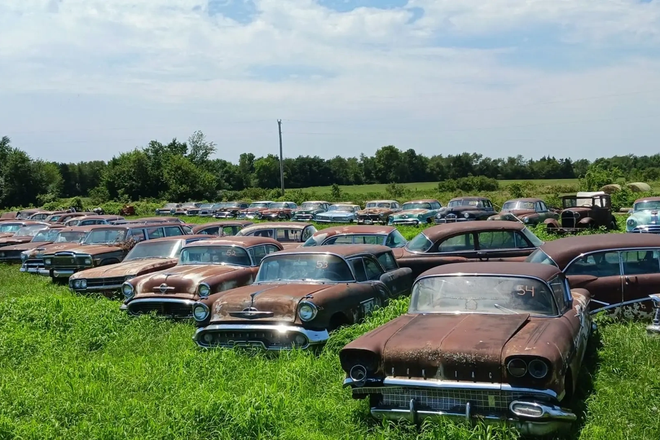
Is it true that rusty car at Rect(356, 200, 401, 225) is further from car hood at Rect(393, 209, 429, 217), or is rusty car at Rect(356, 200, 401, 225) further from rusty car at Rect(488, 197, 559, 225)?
rusty car at Rect(488, 197, 559, 225)

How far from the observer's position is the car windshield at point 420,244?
12375 millimetres

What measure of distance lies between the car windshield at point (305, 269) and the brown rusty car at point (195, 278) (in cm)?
90

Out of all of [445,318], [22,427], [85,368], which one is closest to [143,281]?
[85,368]

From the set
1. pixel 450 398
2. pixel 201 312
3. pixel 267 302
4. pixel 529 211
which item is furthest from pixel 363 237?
pixel 529 211

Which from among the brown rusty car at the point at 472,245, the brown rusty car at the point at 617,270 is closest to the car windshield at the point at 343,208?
the brown rusty car at the point at 472,245

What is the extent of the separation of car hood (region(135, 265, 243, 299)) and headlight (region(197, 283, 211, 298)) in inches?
3.5

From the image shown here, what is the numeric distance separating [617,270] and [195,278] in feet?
20.8

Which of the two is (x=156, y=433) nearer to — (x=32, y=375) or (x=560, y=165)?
(x=32, y=375)

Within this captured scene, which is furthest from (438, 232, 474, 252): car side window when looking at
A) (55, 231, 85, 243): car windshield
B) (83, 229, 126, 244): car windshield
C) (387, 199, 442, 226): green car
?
(387, 199, 442, 226): green car

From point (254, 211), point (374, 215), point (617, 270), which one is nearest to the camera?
point (617, 270)

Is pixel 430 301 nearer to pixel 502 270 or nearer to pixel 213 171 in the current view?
pixel 502 270

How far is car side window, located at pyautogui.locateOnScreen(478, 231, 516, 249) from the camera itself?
40.3ft

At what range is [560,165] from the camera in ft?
314

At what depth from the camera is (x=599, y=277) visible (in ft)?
28.3
